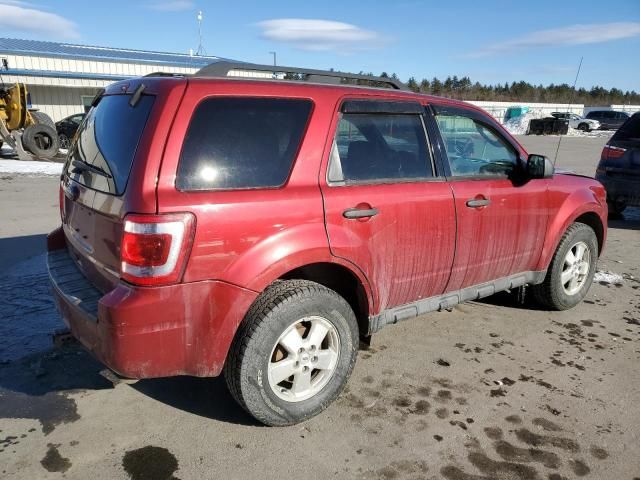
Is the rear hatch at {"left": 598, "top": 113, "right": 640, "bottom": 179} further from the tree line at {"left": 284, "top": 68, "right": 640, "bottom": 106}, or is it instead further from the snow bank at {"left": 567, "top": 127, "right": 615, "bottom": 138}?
the tree line at {"left": 284, "top": 68, "right": 640, "bottom": 106}

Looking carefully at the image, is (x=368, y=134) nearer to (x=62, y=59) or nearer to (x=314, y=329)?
(x=314, y=329)

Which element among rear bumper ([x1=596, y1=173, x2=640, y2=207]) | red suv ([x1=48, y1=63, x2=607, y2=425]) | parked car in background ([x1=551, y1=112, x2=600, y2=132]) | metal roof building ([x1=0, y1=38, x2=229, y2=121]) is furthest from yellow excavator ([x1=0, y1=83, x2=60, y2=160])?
parked car in background ([x1=551, y1=112, x2=600, y2=132])

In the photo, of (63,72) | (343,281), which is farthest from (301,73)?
(63,72)

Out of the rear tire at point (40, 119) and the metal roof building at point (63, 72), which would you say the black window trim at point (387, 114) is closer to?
the rear tire at point (40, 119)

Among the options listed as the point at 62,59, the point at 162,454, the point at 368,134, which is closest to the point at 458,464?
the point at 162,454

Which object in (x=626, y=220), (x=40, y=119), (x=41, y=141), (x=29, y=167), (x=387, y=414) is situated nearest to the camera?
(x=387, y=414)

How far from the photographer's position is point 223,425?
2.94 meters

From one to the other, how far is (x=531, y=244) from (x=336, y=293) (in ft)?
6.51

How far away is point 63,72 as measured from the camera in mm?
27375

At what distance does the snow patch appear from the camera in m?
5.62

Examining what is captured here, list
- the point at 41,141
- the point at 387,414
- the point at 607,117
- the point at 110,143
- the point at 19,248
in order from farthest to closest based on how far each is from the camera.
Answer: the point at 607,117, the point at 41,141, the point at 19,248, the point at 387,414, the point at 110,143

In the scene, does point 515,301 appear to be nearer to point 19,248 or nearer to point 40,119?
point 19,248

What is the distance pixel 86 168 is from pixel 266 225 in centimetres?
117

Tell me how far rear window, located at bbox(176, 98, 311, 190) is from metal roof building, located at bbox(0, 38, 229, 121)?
2683 cm
